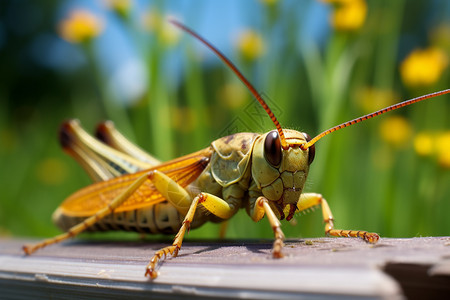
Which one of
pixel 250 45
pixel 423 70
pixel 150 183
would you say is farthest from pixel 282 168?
pixel 250 45

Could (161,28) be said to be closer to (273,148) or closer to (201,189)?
(201,189)

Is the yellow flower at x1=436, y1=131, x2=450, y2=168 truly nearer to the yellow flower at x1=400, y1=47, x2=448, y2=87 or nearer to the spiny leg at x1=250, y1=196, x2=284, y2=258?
the yellow flower at x1=400, y1=47, x2=448, y2=87

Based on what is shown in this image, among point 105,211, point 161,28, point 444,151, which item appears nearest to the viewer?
point 105,211

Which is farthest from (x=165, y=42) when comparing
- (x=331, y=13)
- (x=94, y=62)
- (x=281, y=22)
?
(x=331, y=13)

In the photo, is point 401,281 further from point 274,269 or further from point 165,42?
point 165,42

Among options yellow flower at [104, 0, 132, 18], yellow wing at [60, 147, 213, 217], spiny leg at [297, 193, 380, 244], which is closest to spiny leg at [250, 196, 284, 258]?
spiny leg at [297, 193, 380, 244]

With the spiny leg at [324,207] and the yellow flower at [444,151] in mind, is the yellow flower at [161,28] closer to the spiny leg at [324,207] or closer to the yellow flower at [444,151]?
the spiny leg at [324,207]
